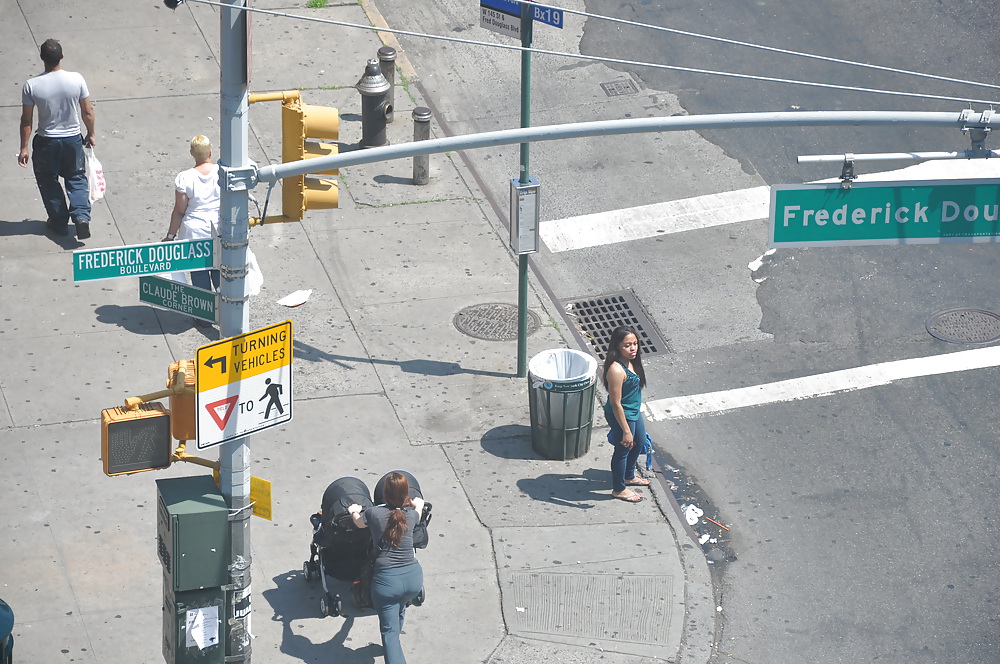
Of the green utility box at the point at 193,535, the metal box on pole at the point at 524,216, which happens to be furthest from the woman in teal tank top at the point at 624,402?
the green utility box at the point at 193,535

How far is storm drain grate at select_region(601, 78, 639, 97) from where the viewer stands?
56.0 ft

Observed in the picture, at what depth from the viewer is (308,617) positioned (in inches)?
396

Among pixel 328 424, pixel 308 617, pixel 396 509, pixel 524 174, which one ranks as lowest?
pixel 308 617

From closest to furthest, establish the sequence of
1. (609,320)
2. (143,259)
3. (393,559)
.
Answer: (143,259) < (393,559) < (609,320)

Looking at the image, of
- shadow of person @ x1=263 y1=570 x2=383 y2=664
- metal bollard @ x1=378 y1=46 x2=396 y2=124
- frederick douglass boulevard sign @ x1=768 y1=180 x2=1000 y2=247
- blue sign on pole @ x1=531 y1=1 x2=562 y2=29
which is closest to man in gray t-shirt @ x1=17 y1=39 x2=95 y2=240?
metal bollard @ x1=378 y1=46 x2=396 y2=124

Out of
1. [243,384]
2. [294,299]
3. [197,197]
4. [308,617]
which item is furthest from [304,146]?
[294,299]

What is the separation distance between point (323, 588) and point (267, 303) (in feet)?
13.2

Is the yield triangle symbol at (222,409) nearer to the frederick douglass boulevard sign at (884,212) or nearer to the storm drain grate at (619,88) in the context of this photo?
the frederick douglass boulevard sign at (884,212)

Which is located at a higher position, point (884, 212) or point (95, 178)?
point (884, 212)

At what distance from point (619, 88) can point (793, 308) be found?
4360 millimetres

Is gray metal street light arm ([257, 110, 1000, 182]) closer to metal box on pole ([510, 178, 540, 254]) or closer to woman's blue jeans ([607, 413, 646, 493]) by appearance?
woman's blue jeans ([607, 413, 646, 493])

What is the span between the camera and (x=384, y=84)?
15453 mm

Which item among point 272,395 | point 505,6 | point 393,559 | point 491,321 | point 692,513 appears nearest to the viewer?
point 272,395

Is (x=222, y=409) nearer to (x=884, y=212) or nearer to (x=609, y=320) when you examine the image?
(x=884, y=212)
